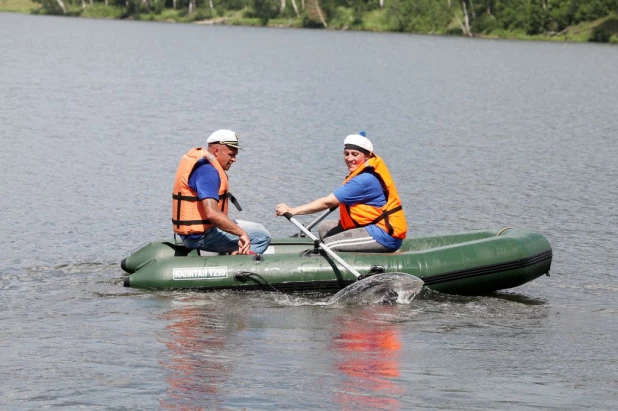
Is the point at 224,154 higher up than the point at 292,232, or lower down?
higher up

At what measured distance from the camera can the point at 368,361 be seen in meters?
7.94

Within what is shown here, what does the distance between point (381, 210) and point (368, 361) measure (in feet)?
7.28

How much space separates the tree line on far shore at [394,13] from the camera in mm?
70750

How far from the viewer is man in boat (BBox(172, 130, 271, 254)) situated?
9539 millimetres

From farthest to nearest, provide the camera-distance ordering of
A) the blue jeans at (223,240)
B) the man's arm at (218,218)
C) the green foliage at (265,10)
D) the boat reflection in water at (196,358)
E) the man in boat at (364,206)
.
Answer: the green foliage at (265,10)
the blue jeans at (223,240)
the man in boat at (364,206)
the man's arm at (218,218)
the boat reflection in water at (196,358)

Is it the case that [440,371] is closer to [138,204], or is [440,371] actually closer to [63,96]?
[138,204]

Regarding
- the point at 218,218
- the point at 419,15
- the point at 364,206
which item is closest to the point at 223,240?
the point at 218,218

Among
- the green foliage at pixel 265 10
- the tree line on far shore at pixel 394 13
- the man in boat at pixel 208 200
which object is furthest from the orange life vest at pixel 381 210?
the green foliage at pixel 265 10

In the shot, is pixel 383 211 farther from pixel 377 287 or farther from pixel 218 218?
pixel 218 218

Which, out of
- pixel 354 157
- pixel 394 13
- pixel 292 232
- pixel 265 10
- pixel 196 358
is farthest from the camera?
pixel 265 10

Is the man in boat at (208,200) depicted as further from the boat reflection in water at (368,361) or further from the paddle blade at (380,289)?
the boat reflection in water at (368,361)

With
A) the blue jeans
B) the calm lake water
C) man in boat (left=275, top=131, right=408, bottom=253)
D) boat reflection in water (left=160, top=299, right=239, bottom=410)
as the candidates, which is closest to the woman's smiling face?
man in boat (left=275, top=131, right=408, bottom=253)

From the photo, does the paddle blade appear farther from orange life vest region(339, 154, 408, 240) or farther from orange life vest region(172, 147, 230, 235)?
orange life vest region(172, 147, 230, 235)

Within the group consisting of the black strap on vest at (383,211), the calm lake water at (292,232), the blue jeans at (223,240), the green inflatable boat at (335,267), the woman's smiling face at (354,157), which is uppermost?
the woman's smiling face at (354,157)
